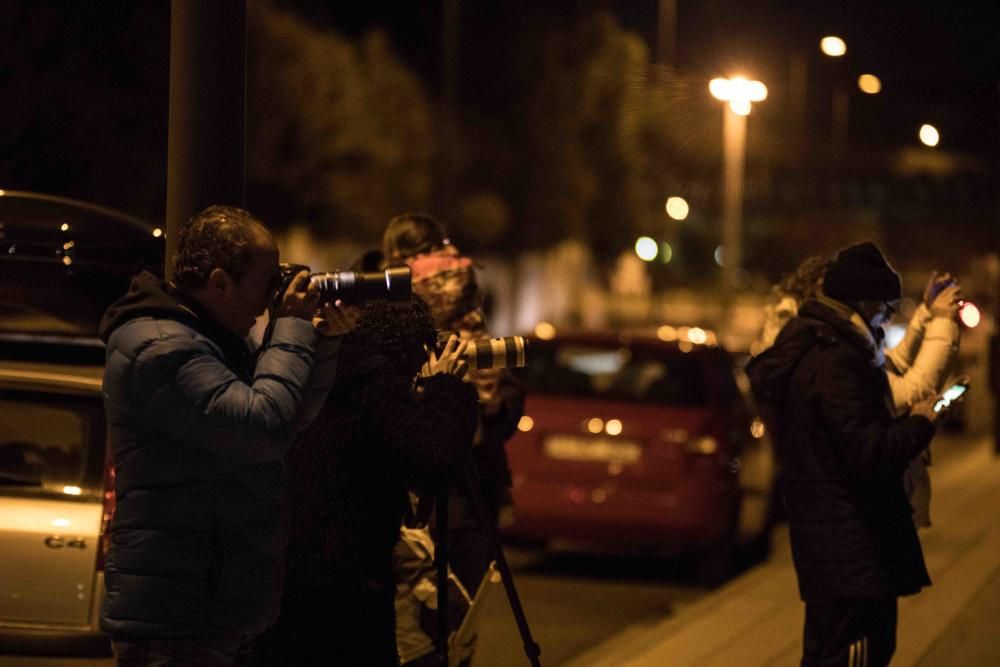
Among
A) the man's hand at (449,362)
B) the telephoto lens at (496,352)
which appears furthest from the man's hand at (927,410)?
the man's hand at (449,362)

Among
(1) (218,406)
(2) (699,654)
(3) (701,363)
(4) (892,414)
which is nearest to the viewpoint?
(1) (218,406)

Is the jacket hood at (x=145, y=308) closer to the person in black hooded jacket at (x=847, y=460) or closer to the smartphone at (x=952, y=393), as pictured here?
the person in black hooded jacket at (x=847, y=460)

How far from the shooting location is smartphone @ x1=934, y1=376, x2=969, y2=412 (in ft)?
17.1

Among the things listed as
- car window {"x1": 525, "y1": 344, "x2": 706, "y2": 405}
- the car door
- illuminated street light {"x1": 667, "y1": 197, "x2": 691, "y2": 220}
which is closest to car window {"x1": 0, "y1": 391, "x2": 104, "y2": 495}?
the car door

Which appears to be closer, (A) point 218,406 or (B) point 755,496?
(A) point 218,406

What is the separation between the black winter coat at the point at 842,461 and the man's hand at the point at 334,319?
186cm

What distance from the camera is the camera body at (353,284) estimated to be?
12.3 feet

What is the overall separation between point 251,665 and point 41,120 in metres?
4.36

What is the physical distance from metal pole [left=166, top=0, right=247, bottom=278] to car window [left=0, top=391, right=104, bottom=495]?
0.92 meters

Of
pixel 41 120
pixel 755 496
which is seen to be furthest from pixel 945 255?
pixel 41 120

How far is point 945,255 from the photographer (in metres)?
71.4

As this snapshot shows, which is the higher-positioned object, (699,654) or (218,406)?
(218,406)

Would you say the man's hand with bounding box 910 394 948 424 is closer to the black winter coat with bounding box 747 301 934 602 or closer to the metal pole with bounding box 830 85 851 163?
the black winter coat with bounding box 747 301 934 602

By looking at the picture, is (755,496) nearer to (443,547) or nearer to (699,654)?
(699,654)
